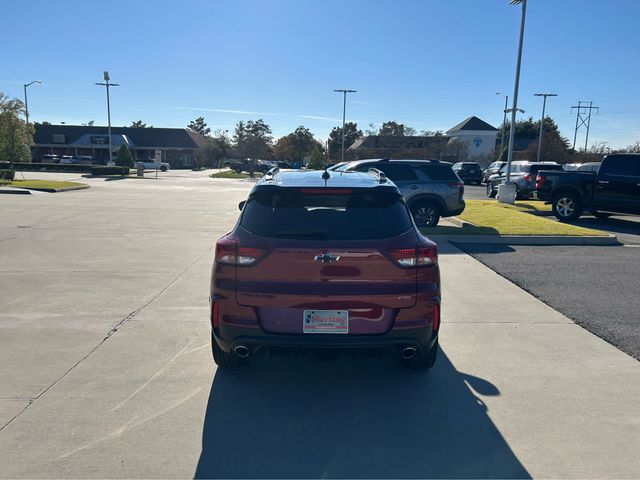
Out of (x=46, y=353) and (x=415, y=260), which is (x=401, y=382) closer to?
(x=415, y=260)

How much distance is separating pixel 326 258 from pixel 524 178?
856 inches

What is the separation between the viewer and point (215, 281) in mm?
4066

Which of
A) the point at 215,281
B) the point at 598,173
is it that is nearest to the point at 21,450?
the point at 215,281

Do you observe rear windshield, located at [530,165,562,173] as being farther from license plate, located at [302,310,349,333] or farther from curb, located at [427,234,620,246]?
license plate, located at [302,310,349,333]

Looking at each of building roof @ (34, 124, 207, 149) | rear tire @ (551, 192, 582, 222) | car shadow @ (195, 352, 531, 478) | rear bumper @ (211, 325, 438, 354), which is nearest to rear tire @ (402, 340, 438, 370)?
car shadow @ (195, 352, 531, 478)

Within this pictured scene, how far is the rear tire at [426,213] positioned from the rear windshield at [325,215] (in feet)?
30.6

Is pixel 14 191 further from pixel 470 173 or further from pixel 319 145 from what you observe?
pixel 319 145

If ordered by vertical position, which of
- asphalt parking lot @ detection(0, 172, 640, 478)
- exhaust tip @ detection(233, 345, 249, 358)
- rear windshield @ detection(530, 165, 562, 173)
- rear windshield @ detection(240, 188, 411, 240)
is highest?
rear windshield @ detection(530, 165, 562, 173)

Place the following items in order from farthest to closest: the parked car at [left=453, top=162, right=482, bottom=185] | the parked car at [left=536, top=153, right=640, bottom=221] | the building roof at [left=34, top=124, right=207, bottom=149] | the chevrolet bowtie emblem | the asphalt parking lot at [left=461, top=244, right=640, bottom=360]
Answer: the building roof at [left=34, top=124, right=207, bottom=149] → the parked car at [left=453, top=162, right=482, bottom=185] → the parked car at [left=536, top=153, right=640, bottom=221] → the asphalt parking lot at [left=461, top=244, right=640, bottom=360] → the chevrolet bowtie emblem

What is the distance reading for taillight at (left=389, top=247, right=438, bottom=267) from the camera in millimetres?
3939

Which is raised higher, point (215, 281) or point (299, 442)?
point (215, 281)

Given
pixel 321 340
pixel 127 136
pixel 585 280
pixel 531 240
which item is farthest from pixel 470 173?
pixel 127 136

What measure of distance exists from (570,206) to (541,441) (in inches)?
574

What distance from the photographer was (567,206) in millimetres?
16422
